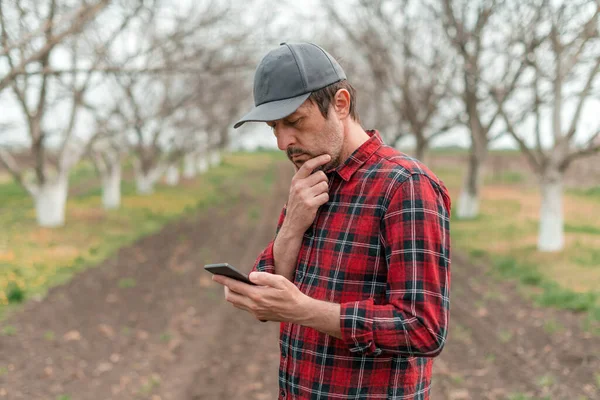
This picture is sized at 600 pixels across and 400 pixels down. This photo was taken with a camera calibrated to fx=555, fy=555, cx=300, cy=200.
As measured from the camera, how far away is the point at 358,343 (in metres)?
1.57

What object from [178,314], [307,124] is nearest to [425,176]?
[307,124]

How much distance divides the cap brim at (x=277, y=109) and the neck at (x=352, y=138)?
23cm

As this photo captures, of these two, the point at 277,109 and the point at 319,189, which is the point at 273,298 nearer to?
the point at 319,189

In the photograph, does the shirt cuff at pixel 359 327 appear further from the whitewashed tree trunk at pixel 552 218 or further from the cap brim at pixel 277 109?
the whitewashed tree trunk at pixel 552 218

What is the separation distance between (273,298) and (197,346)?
5.25m

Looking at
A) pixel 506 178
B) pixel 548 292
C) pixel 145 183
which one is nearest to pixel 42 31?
pixel 548 292

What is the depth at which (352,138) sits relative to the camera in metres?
1.91

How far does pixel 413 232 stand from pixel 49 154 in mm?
15434

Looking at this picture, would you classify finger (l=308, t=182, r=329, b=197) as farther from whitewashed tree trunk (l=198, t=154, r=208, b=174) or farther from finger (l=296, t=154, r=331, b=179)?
whitewashed tree trunk (l=198, t=154, r=208, b=174)

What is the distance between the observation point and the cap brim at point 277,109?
173 cm

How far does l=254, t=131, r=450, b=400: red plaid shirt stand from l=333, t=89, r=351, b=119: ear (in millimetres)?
134

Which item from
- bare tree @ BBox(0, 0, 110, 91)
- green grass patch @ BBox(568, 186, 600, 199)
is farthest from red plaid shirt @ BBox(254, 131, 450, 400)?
green grass patch @ BBox(568, 186, 600, 199)

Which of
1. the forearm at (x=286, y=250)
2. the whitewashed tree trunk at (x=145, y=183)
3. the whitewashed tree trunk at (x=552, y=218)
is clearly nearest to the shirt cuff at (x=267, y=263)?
the forearm at (x=286, y=250)

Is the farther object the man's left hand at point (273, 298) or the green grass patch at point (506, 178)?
the green grass patch at point (506, 178)
